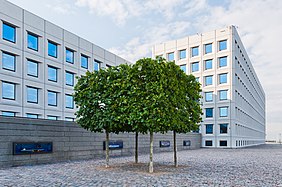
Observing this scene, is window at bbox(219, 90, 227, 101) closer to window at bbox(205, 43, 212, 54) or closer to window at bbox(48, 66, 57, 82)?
window at bbox(205, 43, 212, 54)

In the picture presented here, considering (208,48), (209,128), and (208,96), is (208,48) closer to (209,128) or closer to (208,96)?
(208,96)

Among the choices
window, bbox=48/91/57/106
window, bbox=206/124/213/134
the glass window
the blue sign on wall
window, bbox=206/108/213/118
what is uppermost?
the glass window

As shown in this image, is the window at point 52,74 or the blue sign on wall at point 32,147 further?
the window at point 52,74

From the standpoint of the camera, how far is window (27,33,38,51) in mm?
29550

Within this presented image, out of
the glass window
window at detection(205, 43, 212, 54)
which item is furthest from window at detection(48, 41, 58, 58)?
window at detection(205, 43, 212, 54)

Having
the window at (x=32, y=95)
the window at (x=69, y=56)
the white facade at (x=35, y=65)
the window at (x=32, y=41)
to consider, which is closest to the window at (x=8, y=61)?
the white facade at (x=35, y=65)

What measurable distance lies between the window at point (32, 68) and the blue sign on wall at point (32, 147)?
1379 cm

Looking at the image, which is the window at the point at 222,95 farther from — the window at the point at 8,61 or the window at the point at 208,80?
the window at the point at 8,61

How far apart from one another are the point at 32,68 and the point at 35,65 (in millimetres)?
531

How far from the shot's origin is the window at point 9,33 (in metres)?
27.1

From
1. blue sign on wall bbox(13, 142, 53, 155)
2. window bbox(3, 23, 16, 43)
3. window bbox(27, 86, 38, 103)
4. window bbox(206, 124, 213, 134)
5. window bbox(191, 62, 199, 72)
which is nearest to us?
blue sign on wall bbox(13, 142, 53, 155)

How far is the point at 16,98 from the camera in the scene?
2816cm

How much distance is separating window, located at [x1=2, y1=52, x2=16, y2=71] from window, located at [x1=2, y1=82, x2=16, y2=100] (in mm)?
1464

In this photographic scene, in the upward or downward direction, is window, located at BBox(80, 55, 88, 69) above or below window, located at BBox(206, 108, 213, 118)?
above
